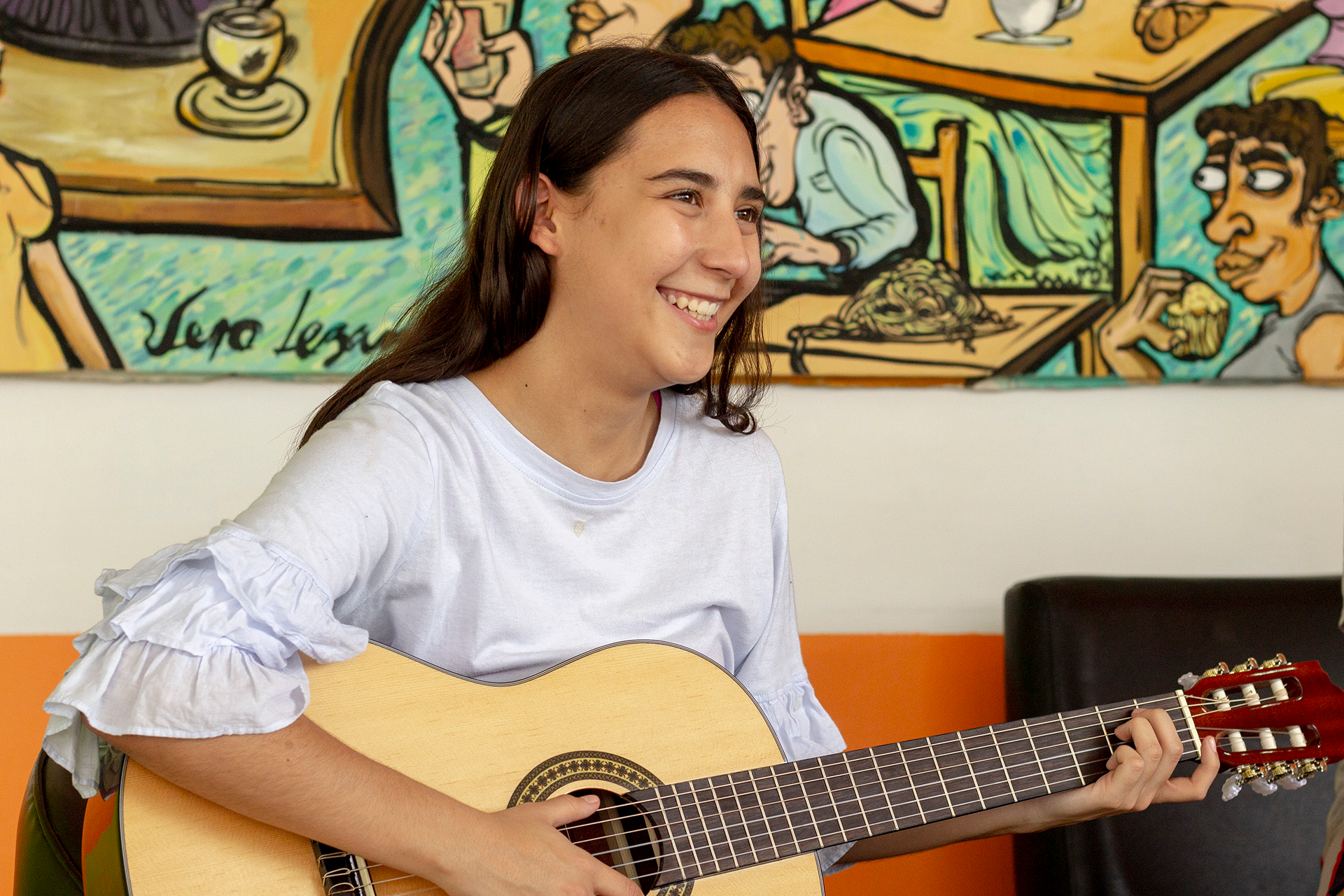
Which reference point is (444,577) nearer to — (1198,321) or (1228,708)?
(1228,708)

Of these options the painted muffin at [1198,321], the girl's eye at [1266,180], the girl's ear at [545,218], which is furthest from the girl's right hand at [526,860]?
the girl's eye at [1266,180]

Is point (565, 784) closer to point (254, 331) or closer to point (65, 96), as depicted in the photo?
point (254, 331)

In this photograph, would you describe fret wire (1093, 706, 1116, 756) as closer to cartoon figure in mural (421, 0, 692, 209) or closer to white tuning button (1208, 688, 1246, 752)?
white tuning button (1208, 688, 1246, 752)

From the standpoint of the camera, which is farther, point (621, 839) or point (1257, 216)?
point (1257, 216)

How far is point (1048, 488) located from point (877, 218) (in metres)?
0.61

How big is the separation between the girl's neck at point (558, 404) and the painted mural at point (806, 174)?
0.60m

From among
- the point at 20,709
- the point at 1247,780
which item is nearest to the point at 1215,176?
the point at 1247,780

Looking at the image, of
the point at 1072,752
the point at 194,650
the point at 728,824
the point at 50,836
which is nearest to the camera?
the point at 194,650

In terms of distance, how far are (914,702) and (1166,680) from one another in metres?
0.45

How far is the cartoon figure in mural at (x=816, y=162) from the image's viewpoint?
1.99 metres

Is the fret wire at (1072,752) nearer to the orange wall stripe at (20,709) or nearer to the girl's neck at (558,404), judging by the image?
the girl's neck at (558,404)

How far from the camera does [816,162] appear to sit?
1996mm

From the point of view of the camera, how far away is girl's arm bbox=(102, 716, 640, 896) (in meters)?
0.96

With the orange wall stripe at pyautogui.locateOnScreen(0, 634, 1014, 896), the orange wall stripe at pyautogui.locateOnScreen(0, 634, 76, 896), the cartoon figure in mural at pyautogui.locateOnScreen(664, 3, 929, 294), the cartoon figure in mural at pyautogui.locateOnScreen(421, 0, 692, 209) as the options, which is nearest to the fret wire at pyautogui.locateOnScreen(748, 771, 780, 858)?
the orange wall stripe at pyautogui.locateOnScreen(0, 634, 1014, 896)
